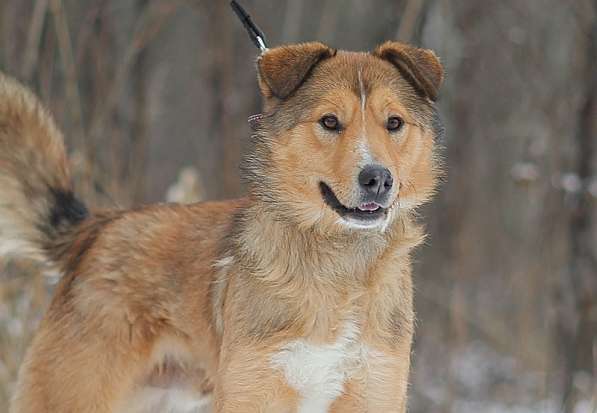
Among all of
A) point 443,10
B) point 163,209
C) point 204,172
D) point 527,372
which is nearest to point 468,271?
point 527,372

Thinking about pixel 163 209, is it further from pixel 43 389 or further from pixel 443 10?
pixel 443 10

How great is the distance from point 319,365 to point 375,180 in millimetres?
785

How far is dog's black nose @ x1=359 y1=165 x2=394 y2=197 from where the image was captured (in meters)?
3.60

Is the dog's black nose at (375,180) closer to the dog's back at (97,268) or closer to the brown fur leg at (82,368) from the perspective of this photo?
the dog's back at (97,268)

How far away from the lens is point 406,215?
4168 millimetres

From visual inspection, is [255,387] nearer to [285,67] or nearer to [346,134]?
[346,134]

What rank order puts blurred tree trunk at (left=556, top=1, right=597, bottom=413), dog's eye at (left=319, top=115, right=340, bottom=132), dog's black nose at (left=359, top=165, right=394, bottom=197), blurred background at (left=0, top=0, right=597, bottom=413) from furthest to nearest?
blurred tree trunk at (left=556, top=1, right=597, bottom=413), blurred background at (left=0, top=0, right=597, bottom=413), dog's eye at (left=319, top=115, right=340, bottom=132), dog's black nose at (left=359, top=165, right=394, bottom=197)

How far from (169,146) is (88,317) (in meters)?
13.0

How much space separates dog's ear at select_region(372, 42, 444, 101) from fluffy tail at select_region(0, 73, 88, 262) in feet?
5.55

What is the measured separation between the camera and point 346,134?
148 inches

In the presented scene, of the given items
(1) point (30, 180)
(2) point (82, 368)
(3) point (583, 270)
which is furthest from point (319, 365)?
(3) point (583, 270)

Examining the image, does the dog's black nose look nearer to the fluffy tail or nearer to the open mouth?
the open mouth

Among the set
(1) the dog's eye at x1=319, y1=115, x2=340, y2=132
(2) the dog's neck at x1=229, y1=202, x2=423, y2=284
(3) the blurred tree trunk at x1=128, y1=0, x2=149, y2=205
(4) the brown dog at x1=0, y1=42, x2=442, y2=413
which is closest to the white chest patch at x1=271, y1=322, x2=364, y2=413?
(4) the brown dog at x1=0, y1=42, x2=442, y2=413

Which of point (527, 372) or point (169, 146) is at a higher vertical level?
point (169, 146)
